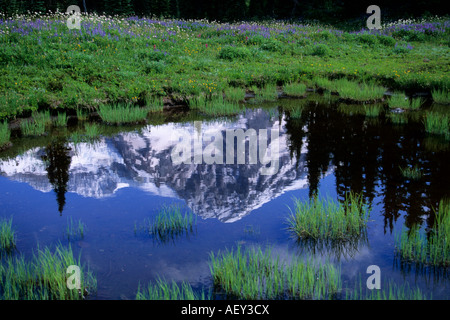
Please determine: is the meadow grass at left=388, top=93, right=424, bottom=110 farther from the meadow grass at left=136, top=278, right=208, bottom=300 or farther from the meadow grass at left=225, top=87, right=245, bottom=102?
the meadow grass at left=136, top=278, right=208, bottom=300

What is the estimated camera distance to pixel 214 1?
199 ft

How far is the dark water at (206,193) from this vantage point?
19.5ft

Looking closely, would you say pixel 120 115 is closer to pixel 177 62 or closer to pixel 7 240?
pixel 177 62

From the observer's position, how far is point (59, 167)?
10141mm

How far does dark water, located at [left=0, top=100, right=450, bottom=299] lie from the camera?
19.5ft

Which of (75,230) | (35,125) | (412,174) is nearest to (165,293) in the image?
(75,230)

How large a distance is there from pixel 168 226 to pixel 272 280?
8.03 feet

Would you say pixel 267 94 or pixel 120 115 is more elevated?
pixel 267 94

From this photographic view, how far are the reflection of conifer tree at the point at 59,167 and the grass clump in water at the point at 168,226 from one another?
6.77 feet

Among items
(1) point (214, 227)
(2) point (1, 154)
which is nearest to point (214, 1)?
(2) point (1, 154)

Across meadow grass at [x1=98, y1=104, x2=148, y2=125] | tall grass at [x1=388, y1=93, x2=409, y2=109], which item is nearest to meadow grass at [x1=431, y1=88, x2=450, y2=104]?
tall grass at [x1=388, y1=93, x2=409, y2=109]

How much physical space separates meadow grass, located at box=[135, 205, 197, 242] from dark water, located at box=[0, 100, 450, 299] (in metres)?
0.19

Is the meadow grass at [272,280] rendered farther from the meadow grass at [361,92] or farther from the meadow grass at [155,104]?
the meadow grass at [361,92]
